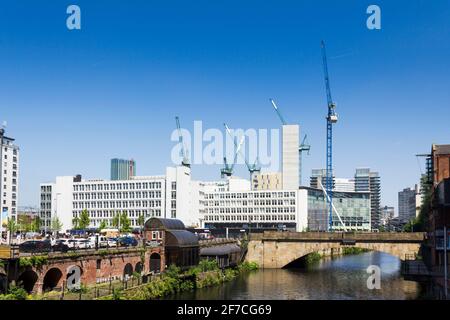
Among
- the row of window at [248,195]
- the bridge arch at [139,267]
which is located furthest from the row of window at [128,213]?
the bridge arch at [139,267]

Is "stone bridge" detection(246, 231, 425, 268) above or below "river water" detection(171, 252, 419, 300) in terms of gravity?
above

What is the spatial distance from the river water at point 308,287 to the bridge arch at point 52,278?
452 inches

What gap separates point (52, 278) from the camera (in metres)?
50.5

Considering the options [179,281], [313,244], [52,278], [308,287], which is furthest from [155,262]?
[313,244]

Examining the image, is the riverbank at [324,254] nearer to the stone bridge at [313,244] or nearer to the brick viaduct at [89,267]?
the stone bridge at [313,244]

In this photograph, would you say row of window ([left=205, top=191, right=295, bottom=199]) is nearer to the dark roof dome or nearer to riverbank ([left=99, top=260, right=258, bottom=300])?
riverbank ([left=99, top=260, right=258, bottom=300])

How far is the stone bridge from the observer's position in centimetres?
8519

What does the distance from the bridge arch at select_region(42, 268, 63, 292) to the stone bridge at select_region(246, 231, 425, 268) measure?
47.3m

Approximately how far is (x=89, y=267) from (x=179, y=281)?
10585mm

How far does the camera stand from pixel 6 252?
42.8m

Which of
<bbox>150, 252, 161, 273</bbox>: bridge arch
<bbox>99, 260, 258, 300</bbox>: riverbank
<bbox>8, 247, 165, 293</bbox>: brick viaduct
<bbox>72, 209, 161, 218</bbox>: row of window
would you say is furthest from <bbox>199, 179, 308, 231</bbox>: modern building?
<bbox>8, 247, 165, 293</bbox>: brick viaduct

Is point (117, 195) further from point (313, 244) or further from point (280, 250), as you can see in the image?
point (313, 244)

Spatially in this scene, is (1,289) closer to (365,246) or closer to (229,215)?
(365,246)

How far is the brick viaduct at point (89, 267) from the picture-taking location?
4588cm
